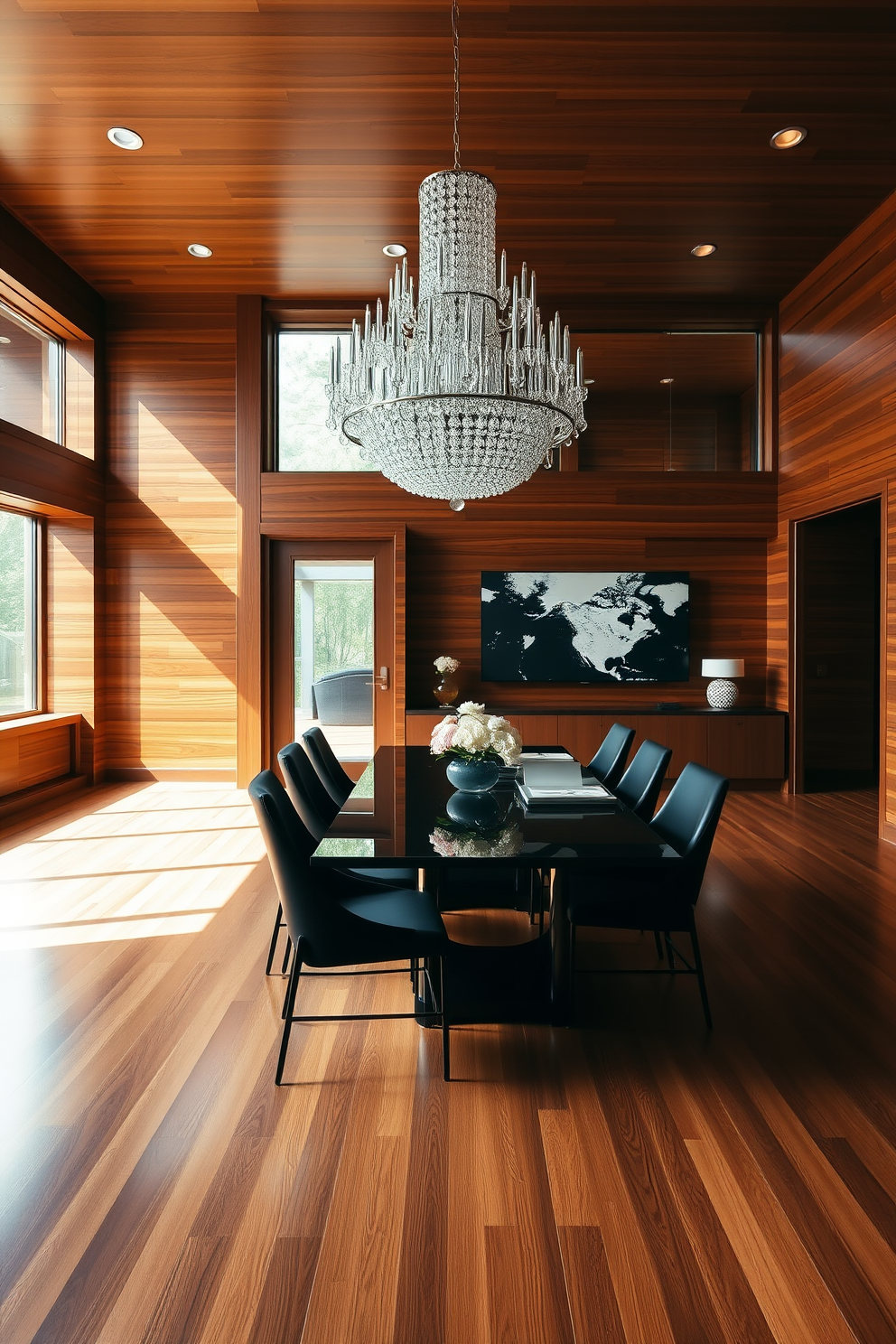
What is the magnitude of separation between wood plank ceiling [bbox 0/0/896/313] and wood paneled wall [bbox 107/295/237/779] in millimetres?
866

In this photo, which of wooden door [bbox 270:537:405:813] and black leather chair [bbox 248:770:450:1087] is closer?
black leather chair [bbox 248:770:450:1087]

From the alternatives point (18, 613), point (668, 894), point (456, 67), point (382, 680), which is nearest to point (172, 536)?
point (18, 613)

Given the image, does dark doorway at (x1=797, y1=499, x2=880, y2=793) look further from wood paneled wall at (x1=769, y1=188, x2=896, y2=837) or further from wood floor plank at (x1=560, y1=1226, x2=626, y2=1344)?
wood floor plank at (x1=560, y1=1226, x2=626, y2=1344)

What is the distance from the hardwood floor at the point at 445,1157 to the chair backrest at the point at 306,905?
392mm

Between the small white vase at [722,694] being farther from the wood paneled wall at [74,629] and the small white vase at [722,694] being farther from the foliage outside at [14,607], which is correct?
the foliage outside at [14,607]

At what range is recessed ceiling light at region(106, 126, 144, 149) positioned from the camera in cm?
473

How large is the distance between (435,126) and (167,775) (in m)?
5.31

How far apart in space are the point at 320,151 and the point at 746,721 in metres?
5.11

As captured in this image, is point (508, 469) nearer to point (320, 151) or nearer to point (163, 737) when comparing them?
point (320, 151)

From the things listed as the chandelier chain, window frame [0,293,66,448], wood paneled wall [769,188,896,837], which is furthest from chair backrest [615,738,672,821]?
window frame [0,293,66,448]

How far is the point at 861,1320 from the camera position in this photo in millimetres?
1595

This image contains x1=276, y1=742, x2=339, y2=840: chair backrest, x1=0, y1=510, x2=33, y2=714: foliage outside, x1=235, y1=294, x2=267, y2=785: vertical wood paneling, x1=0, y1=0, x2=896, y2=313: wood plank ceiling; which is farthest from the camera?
x1=235, y1=294, x2=267, y2=785: vertical wood paneling

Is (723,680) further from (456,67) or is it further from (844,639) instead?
(456,67)

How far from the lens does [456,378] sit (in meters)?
3.17
